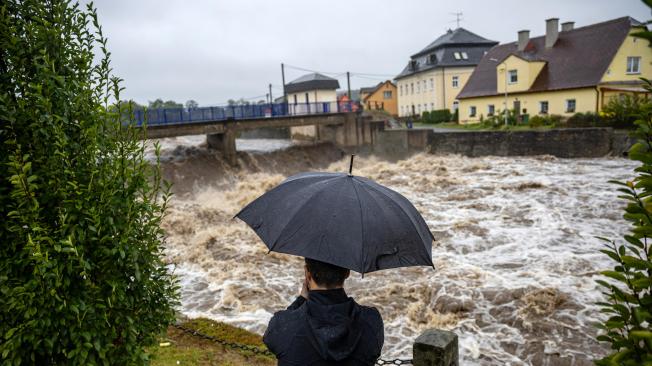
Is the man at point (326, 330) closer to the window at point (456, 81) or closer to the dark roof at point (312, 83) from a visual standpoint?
the dark roof at point (312, 83)

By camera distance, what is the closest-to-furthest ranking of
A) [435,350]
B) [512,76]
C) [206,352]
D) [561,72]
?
1. [435,350]
2. [206,352]
3. [561,72]
4. [512,76]

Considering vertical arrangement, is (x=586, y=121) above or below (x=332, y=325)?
above

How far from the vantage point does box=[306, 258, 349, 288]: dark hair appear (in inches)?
103

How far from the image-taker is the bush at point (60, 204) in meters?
2.99

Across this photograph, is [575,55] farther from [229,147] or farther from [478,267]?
[478,267]

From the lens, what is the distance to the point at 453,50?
184 feet

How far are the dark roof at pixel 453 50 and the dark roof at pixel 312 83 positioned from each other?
12.6m

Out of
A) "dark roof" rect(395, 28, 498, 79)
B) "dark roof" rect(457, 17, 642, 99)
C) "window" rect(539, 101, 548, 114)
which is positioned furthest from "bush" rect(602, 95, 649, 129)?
"dark roof" rect(395, 28, 498, 79)

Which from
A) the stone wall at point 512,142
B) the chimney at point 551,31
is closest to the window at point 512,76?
the chimney at point 551,31

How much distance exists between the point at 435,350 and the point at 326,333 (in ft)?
7.74

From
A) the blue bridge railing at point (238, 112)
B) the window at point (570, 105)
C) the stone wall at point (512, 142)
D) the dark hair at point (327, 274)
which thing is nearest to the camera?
the dark hair at point (327, 274)

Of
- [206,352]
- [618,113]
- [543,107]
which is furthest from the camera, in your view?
[543,107]

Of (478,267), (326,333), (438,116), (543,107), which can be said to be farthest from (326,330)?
(438,116)

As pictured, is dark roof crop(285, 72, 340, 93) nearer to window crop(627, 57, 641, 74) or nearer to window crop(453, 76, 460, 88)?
window crop(453, 76, 460, 88)
